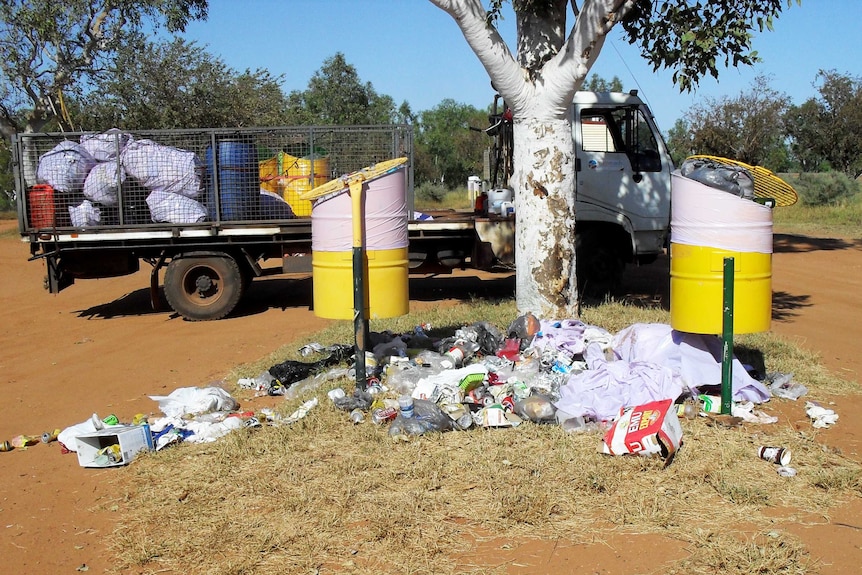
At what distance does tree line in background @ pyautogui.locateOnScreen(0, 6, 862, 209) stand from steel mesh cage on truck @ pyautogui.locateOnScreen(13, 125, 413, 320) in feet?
14.5

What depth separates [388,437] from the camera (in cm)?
544

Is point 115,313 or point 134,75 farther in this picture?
point 134,75

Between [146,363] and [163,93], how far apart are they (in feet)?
52.8

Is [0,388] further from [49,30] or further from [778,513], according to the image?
[49,30]

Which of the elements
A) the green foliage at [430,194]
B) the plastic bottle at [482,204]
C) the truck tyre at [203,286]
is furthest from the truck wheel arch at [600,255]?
the green foliage at [430,194]

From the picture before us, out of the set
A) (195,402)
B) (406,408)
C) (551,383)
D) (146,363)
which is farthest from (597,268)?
(195,402)

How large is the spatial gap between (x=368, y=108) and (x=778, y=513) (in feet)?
118

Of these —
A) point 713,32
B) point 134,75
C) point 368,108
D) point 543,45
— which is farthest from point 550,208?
point 368,108

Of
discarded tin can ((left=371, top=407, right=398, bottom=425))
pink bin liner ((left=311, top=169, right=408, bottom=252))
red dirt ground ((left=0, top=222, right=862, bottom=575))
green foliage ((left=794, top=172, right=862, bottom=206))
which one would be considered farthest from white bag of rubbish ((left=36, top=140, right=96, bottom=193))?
green foliage ((left=794, top=172, right=862, bottom=206))

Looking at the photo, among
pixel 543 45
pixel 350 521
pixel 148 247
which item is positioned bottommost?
pixel 350 521

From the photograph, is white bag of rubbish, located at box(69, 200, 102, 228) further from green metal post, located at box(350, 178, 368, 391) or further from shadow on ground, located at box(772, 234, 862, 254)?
shadow on ground, located at box(772, 234, 862, 254)

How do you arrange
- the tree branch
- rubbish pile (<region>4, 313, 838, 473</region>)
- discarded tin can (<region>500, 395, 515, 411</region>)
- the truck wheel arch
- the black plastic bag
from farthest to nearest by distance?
the truck wheel arch, the tree branch, the black plastic bag, discarded tin can (<region>500, 395, 515, 411</region>), rubbish pile (<region>4, 313, 838, 473</region>)

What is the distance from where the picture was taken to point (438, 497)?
4543mm

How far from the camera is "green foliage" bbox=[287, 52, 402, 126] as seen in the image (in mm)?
37025
